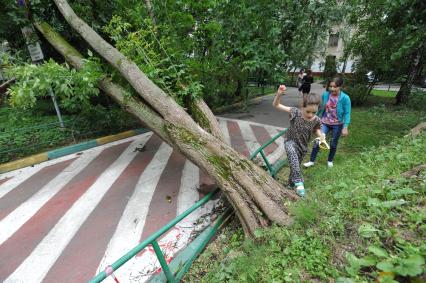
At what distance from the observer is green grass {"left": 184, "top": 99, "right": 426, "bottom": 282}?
62.6 inches

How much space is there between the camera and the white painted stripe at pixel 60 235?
2.86 meters

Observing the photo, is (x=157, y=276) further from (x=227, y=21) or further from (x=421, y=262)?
(x=227, y=21)

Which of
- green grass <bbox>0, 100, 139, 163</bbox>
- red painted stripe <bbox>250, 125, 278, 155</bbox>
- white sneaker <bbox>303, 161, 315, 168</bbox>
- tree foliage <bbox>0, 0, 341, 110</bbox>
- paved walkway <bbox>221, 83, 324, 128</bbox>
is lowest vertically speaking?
paved walkway <bbox>221, 83, 324, 128</bbox>

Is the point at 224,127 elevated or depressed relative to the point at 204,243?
depressed

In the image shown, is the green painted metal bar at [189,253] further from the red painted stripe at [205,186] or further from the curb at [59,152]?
the curb at [59,152]

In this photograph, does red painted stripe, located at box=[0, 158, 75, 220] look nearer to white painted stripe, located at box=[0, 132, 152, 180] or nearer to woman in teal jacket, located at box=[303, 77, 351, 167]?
white painted stripe, located at box=[0, 132, 152, 180]

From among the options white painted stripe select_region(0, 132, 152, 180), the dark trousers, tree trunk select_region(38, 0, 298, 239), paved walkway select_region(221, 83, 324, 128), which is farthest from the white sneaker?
white painted stripe select_region(0, 132, 152, 180)

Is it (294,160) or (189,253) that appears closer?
(189,253)

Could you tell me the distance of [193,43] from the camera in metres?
6.87

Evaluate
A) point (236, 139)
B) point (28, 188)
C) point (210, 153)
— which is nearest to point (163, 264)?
point (210, 153)

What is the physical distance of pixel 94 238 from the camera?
337 cm

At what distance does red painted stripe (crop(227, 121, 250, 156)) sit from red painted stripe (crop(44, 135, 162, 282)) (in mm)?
2771

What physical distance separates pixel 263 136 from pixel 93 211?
17.2 feet

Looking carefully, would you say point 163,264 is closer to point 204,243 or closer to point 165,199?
point 204,243
